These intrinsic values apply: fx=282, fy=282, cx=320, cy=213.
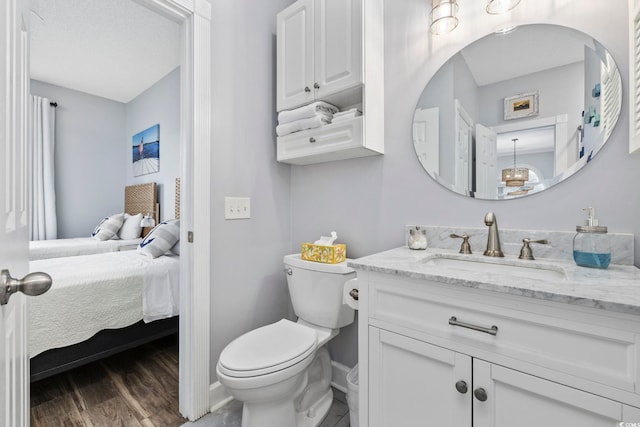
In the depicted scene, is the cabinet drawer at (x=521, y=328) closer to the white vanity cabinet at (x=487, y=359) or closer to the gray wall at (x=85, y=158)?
the white vanity cabinet at (x=487, y=359)

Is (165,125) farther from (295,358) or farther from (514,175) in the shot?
(514,175)

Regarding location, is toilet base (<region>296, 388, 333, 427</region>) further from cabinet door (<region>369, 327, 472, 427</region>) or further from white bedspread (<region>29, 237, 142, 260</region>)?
white bedspread (<region>29, 237, 142, 260</region>)

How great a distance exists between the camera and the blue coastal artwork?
3621 mm

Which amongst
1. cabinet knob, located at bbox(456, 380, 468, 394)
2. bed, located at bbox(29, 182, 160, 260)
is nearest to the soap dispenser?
cabinet knob, located at bbox(456, 380, 468, 394)

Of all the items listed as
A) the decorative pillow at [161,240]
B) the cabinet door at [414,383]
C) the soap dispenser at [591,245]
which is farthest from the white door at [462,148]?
the decorative pillow at [161,240]

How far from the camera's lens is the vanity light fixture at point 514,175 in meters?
1.15

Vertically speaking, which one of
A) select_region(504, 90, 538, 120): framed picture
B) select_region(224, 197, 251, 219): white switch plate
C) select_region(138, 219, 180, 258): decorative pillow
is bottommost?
select_region(138, 219, 180, 258): decorative pillow

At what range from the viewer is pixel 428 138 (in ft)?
4.51

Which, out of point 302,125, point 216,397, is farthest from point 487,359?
point 216,397

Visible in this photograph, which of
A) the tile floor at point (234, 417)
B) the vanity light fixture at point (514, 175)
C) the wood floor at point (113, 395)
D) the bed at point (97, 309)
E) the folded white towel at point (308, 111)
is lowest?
the wood floor at point (113, 395)

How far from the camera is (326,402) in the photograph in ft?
4.97

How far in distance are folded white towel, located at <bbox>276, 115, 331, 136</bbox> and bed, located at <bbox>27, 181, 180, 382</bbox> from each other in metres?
1.38

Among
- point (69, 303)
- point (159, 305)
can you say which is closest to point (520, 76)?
point (159, 305)

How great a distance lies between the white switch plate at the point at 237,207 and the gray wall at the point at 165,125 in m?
2.01
